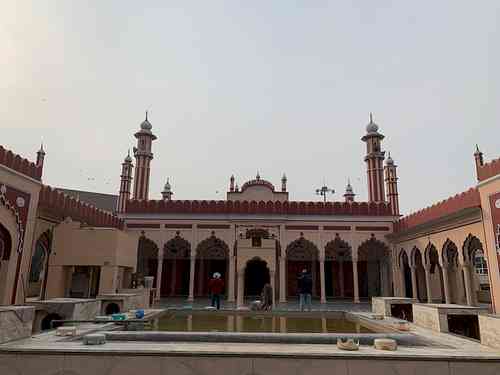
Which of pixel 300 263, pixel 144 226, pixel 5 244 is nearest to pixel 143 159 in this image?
pixel 144 226

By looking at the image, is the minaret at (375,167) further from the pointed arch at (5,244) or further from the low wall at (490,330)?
the pointed arch at (5,244)

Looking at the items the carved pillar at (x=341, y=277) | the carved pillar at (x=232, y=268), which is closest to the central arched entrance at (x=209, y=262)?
the carved pillar at (x=232, y=268)

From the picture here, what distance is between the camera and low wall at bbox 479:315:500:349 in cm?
546

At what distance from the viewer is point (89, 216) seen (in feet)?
50.1

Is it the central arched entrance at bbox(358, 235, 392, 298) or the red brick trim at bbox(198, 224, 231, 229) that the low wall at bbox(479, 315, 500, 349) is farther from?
the central arched entrance at bbox(358, 235, 392, 298)

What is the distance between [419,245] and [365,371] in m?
13.0

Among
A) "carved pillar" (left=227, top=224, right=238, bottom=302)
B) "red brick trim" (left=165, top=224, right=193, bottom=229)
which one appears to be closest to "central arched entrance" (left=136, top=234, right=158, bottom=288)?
"red brick trim" (left=165, top=224, right=193, bottom=229)

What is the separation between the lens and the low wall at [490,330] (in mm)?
5465

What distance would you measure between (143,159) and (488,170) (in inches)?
756

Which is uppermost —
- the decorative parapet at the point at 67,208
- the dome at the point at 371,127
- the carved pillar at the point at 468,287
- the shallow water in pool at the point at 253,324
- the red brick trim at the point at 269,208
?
the dome at the point at 371,127

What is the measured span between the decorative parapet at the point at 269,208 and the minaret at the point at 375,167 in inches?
126

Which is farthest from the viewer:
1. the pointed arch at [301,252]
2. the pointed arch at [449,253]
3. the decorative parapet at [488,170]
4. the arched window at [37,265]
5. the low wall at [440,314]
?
the pointed arch at [301,252]

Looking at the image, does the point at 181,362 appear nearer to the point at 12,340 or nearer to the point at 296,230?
the point at 12,340

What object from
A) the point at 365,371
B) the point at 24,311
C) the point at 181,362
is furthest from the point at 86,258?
the point at 365,371
